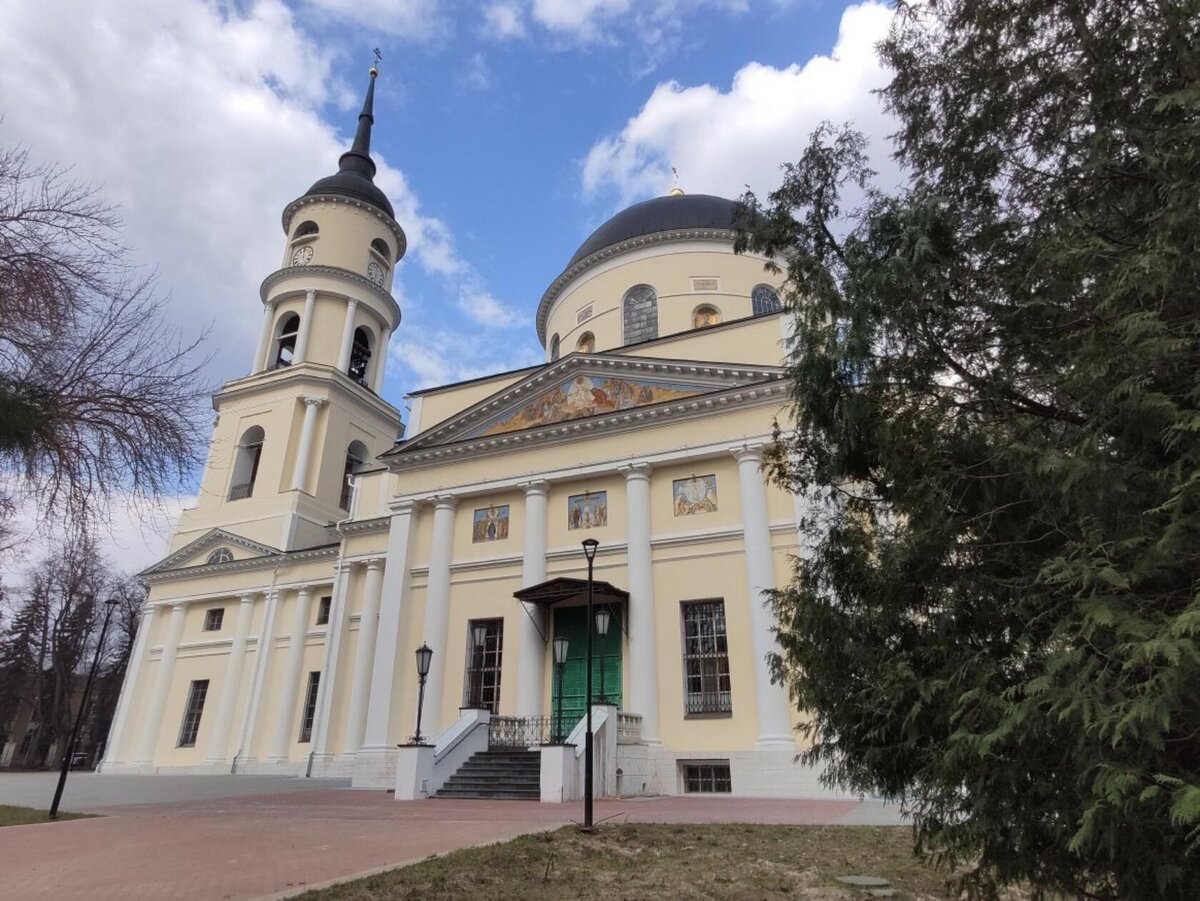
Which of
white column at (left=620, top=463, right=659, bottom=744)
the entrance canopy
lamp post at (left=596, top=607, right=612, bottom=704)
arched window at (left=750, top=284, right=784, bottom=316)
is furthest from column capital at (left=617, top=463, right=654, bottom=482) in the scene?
arched window at (left=750, top=284, right=784, bottom=316)

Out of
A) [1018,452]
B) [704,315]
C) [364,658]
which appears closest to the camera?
[1018,452]

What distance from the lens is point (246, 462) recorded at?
109ft

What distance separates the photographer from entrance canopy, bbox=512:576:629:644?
1758 centimetres

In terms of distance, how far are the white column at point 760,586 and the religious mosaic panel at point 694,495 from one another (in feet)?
2.69

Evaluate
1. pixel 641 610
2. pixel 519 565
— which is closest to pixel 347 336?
pixel 519 565

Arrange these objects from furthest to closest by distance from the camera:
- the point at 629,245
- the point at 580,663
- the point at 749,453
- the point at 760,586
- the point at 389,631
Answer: the point at 629,245
the point at 389,631
the point at 580,663
the point at 749,453
the point at 760,586

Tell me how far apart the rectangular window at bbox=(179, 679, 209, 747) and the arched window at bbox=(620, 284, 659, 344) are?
21272 millimetres

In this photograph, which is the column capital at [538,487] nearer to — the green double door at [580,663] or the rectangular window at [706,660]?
the green double door at [580,663]

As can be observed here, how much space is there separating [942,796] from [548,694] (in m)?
14.9

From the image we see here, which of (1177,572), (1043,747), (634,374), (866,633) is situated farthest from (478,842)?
(634,374)

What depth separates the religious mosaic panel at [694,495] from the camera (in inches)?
722

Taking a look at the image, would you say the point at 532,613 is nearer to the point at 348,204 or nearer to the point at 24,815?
the point at 24,815

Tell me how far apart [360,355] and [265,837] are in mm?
29119

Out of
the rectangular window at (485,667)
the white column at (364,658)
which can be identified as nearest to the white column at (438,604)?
the rectangular window at (485,667)
